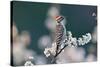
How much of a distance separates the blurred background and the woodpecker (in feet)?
0.13

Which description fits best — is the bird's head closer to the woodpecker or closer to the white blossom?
the woodpecker

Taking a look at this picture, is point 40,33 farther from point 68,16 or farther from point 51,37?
point 68,16

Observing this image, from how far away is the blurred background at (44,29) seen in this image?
5.73 feet

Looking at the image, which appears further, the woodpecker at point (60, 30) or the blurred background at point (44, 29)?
the woodpecker at point (60, 30)

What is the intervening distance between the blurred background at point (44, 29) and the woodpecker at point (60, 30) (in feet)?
0.13

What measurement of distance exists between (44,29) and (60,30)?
164mm

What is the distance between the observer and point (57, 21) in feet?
6.21

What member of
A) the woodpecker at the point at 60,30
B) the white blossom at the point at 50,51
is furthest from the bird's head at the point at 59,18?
the white blossom at the point at 50,51

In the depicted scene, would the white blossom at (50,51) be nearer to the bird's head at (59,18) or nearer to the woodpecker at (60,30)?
the woodpecker at (60,30)

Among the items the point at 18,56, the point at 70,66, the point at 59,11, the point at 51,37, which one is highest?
the point at 59,11

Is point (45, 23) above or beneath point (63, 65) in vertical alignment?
above

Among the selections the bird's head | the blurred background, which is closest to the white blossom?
the blurred background

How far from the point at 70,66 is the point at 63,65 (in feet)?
0.26
